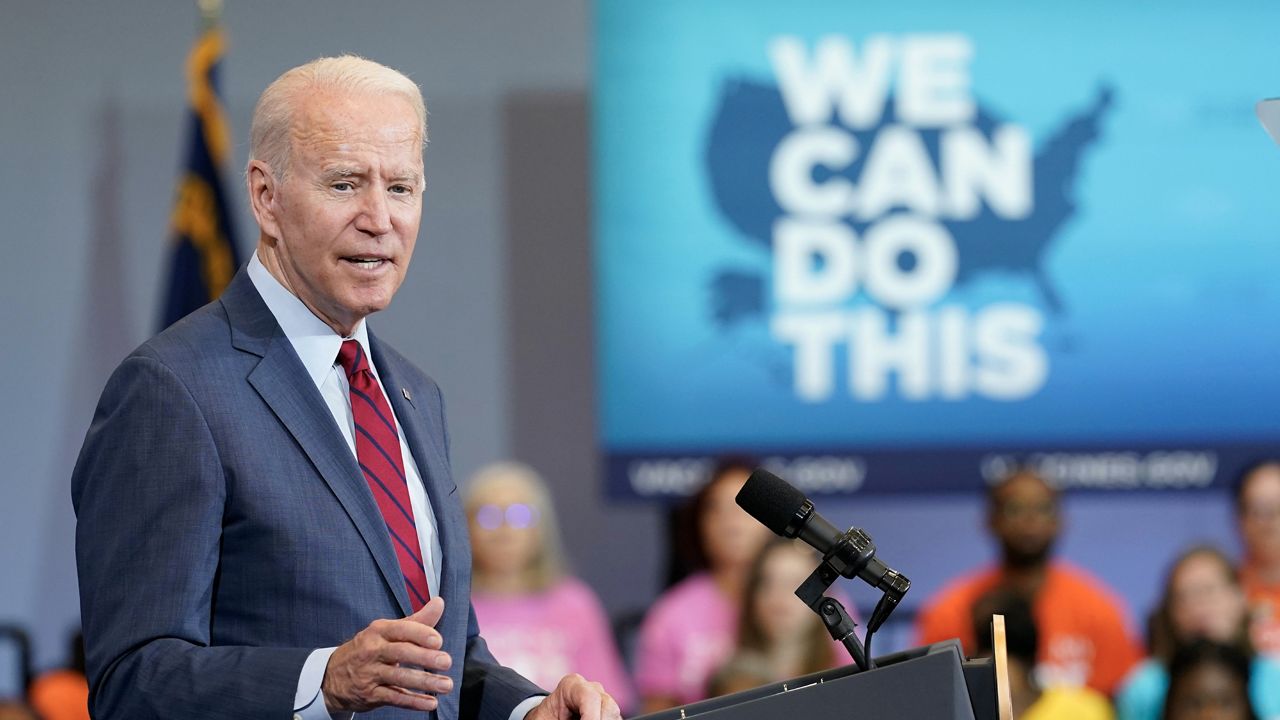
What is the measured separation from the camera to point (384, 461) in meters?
1.86

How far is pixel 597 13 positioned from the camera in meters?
5.30

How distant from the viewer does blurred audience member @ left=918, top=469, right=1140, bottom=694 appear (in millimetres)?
4566

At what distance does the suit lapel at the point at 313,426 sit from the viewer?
174cm

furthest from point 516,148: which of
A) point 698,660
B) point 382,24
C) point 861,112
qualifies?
point 698,660

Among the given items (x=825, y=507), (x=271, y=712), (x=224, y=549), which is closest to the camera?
(x=271, y=712)

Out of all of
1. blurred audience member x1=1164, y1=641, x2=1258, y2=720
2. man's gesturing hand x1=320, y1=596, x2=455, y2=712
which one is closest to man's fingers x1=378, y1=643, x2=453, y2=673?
man's gesturing hand x1=320, y1=596, x2=455, y2=712

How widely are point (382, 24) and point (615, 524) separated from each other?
2.11 m

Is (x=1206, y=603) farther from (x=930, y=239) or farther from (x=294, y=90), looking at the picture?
(x=294, y=90)

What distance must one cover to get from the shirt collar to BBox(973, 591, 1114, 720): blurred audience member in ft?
8.98

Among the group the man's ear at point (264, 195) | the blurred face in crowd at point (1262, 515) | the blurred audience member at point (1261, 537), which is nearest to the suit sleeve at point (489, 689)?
the man's ear at point (264, 195)

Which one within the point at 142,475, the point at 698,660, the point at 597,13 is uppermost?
the point at 597,13

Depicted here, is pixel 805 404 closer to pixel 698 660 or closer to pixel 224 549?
pixel 698 660

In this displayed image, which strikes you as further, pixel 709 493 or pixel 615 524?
pixel 615 524

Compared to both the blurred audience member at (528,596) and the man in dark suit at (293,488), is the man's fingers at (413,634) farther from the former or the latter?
the blurred audience member at (528,596)
